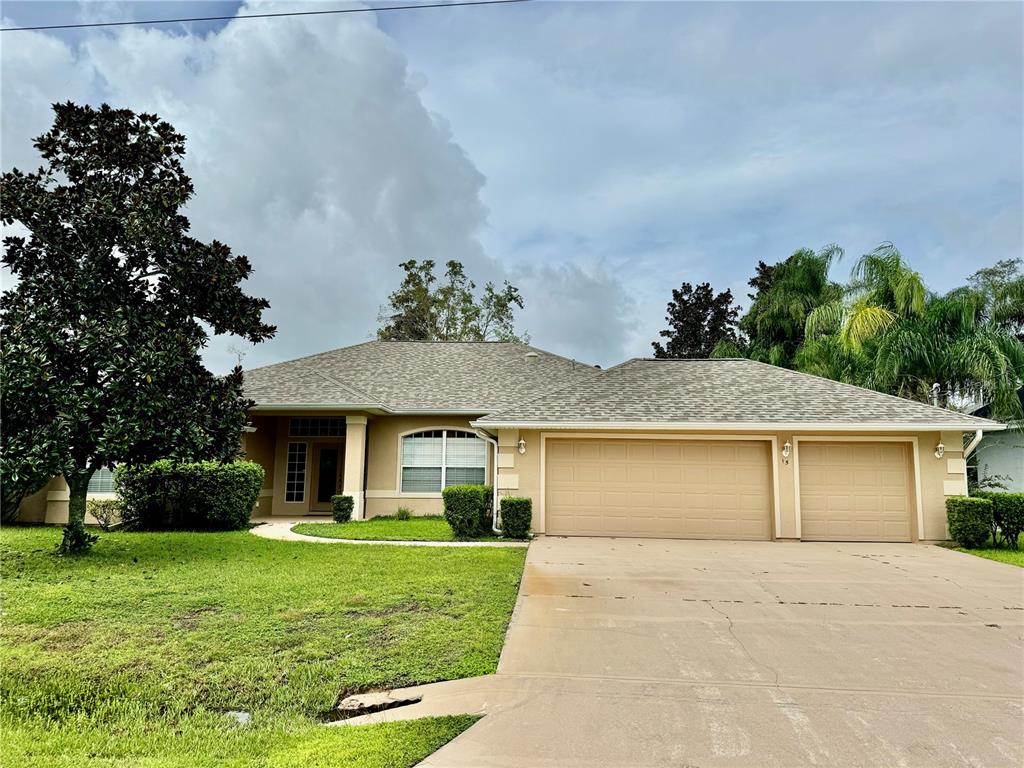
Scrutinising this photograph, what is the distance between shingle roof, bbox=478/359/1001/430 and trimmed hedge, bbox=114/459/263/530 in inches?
232

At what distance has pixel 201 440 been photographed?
9195mm

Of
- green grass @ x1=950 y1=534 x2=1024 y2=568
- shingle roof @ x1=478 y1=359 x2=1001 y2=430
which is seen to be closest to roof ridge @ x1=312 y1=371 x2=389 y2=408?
shingle roof @ x1=478 y1=359 x2=1001 y2=430

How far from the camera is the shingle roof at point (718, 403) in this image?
40.4ft

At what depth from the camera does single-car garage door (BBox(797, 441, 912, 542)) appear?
12.3 m

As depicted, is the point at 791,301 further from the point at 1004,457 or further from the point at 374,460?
the point at 374,460

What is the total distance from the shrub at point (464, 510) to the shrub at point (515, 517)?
1.91ft

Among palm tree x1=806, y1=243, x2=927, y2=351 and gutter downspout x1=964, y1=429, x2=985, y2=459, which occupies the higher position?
palm tree x1=806, y1=243, x2=927, y2=351

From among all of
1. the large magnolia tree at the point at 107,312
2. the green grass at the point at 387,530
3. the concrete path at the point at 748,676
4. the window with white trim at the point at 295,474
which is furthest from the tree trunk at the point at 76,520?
the concrete path at the point at 748,676

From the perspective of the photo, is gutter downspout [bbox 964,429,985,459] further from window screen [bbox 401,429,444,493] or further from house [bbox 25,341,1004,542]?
window screen [bbox 401,429,444,493]

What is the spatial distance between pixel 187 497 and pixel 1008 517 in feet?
55.4

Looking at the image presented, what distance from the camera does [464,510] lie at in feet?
39.8

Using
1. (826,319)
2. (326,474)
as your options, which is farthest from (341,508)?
(826,319)

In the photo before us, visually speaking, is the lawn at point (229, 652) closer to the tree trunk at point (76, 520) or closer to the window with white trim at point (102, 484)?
the tree trunk at point (76, 520)

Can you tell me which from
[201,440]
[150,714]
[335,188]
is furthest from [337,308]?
[150,714]
